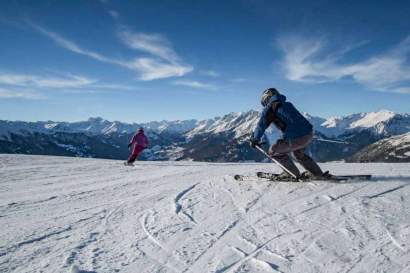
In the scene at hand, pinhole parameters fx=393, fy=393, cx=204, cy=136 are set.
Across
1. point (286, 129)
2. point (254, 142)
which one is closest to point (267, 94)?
point (286, 129)

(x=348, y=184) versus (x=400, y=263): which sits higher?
(x=348, y=184)

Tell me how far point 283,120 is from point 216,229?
4659mm

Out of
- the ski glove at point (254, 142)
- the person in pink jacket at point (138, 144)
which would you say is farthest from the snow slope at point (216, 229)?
the person in pink jacket at point (138, 144)

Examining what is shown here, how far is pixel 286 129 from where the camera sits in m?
9.97

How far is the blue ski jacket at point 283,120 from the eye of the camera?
9797 millimetres

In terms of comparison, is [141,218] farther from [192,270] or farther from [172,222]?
[192,270]

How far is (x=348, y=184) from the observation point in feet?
30.4

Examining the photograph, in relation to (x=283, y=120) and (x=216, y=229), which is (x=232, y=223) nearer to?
(x=216, y=229)

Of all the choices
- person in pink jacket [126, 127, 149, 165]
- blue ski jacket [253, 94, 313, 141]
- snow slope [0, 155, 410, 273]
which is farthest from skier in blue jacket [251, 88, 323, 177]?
person in pink jacket [126, 127, 149, 165]

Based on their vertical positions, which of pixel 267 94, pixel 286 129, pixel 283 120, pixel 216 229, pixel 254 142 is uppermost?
pixel 267 94

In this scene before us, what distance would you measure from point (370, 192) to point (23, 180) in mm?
11094

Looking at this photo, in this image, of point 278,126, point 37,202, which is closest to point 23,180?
point 37,202

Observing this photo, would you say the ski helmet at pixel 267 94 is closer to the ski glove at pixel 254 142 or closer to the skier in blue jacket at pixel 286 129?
the skier in blue jacket at pixel 286 129

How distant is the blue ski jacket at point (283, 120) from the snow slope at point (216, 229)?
1344 mm
